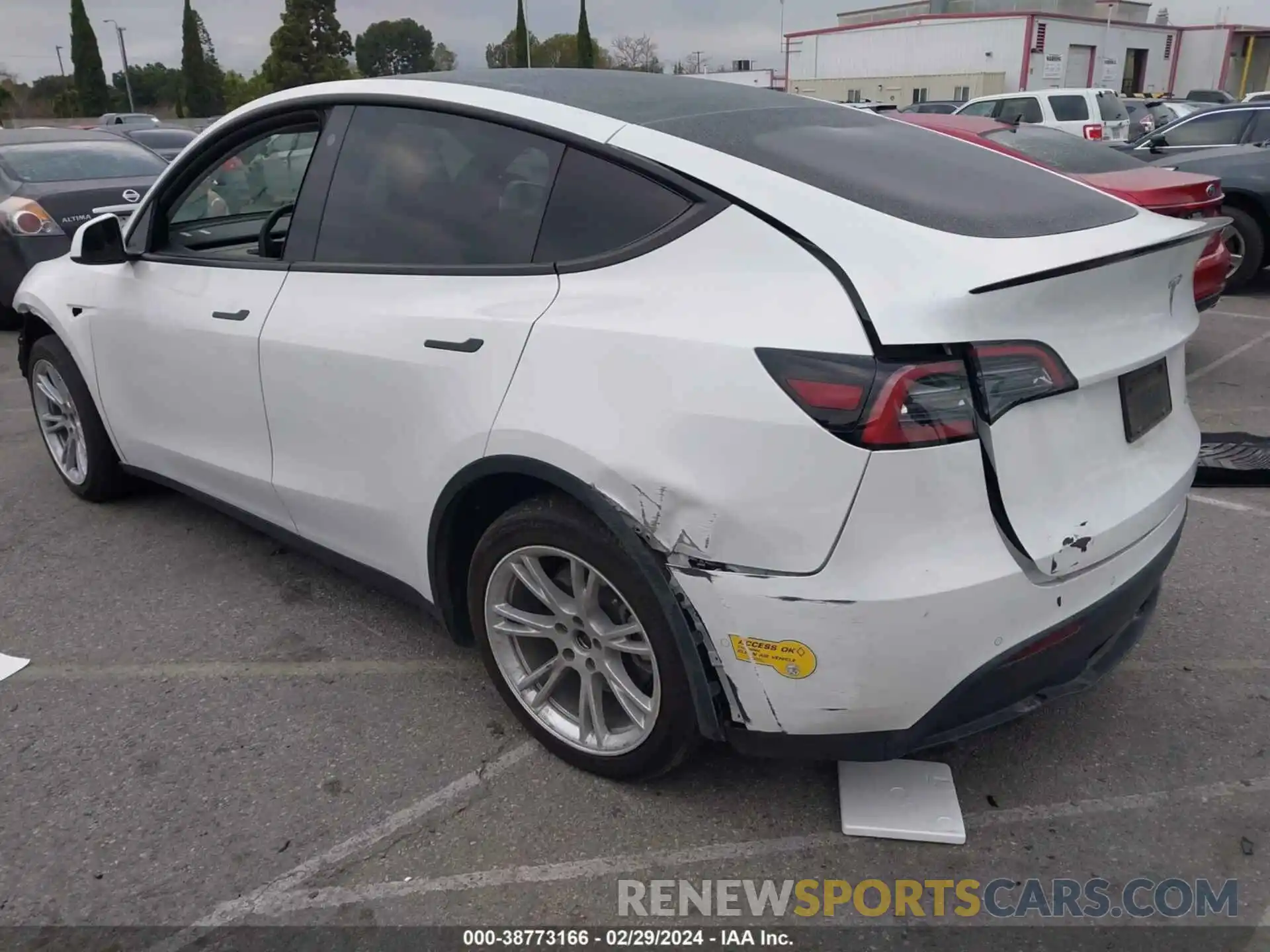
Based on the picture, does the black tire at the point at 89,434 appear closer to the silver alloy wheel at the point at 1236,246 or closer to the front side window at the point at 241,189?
the front side window at the point at 241,189

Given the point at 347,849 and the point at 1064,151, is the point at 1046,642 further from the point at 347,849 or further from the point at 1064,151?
the point at 1064,151

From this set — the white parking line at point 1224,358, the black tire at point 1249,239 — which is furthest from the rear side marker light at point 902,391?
the black tire at point 1249,239

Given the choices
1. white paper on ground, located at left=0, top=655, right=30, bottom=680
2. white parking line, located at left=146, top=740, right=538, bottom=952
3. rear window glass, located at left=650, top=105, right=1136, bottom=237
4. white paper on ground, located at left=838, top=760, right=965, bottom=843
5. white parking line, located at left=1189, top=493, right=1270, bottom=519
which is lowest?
white paper on ground, located at left=0, top=655, right=30, bottom=680

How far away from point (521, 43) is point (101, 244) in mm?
55680

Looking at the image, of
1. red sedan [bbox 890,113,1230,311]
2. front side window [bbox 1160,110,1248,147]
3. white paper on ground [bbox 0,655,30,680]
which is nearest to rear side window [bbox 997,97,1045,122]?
front side window [bbox 1160,110,1248,147]

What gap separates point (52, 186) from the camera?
848cm

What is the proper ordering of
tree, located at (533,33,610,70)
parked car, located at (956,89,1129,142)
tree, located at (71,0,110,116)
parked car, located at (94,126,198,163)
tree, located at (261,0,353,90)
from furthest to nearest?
tree, located at (533,33,610,70) < tree, located at (71,0,110,116) < tree, located at (261,0,353,90) < parked car, located at (956,89,1129,142) < parked car, located at (94,126,198,163)

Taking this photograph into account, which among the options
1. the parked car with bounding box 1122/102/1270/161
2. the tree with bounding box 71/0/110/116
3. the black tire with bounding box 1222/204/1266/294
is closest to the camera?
the black tire with bounding box 1222/204/1266/294

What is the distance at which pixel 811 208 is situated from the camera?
85.0 inches

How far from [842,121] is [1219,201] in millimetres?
4370

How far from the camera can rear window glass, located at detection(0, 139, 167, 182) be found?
8727mm

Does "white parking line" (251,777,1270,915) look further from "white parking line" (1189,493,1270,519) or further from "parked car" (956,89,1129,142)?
"parked car" (956,89,1129,142)

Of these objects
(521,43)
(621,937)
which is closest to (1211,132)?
(621,937)

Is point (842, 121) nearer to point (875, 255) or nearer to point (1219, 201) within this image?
point (875, 255)
